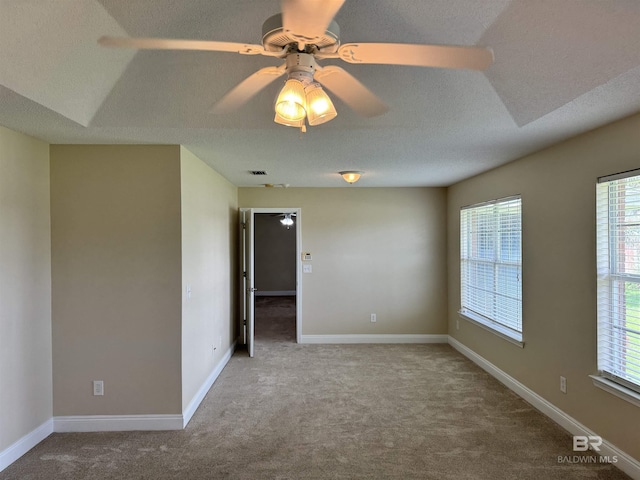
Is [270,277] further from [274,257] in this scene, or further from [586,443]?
[586,443]

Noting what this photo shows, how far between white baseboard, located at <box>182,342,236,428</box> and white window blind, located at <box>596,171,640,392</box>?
3133 millimetres

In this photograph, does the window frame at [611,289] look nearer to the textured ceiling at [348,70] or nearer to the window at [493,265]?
the textured ceiling at [348,70]

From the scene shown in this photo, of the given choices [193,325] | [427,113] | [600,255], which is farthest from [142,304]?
[600,255]

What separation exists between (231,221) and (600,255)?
4034 millimetres

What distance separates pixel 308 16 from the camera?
1000 millimetres

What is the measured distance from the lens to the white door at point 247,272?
15.8ft

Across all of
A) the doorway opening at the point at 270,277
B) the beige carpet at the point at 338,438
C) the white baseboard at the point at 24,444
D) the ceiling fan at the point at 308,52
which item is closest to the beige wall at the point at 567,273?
the beige carpet at the point at 338,438

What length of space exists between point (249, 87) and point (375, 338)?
455 cm

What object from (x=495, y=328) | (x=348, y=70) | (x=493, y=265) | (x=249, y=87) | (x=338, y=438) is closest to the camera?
(x=249, y=87)

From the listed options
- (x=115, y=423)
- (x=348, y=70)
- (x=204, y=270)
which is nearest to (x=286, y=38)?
(x=348, y=70)

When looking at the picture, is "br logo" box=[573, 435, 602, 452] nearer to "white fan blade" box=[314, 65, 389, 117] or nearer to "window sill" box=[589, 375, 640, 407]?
"window sill" box=[589, 375, 640, 407]

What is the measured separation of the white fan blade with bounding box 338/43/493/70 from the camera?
1.16m

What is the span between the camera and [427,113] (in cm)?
232

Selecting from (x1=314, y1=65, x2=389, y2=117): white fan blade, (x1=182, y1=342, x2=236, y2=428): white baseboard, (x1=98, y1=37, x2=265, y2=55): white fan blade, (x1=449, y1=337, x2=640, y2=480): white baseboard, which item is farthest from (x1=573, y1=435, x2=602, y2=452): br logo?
(x1=98, y1=37, x2=265, y2=55): white fan blade
